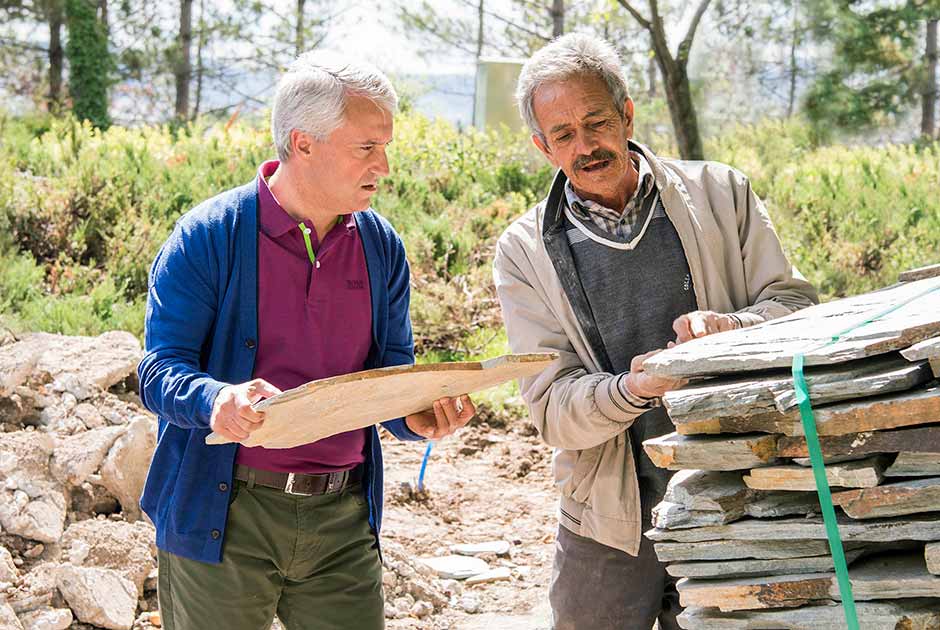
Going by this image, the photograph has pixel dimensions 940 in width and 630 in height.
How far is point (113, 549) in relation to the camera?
429 centimetres

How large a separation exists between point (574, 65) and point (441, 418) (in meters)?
0.95

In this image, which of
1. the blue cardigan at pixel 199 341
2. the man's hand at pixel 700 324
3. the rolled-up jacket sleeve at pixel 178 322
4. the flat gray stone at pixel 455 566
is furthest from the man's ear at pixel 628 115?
the flat gray stone at pixel 455 566

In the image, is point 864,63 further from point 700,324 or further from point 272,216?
point 272,216

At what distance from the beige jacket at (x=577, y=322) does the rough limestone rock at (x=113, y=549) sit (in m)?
2.09

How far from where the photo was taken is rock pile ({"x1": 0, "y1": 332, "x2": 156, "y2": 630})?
4039 mm

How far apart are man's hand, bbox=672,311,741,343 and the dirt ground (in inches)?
99.0

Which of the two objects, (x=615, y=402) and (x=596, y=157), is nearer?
(x=615, y=402)

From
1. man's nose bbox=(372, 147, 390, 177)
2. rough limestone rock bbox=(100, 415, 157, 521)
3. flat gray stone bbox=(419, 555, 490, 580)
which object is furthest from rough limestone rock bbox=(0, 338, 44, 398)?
man's nose bbox=(372, 147, 390, 177)

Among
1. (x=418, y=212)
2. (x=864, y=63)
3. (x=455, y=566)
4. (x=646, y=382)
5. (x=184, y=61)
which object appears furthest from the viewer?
(x=184, y=61)

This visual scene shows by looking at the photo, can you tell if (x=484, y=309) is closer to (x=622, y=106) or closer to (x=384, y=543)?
(x=384, y=543)

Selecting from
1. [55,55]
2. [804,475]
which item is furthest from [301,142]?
[55,55]

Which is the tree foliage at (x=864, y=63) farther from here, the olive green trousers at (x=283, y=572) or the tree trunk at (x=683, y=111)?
the olive green trousers at (x=283, y=572)

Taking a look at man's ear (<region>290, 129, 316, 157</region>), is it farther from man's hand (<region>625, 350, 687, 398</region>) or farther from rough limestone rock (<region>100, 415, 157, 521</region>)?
rough limestone rock (<region>100, 415, 157, 521</region>)

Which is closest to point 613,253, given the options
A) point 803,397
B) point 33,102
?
point 803,397
